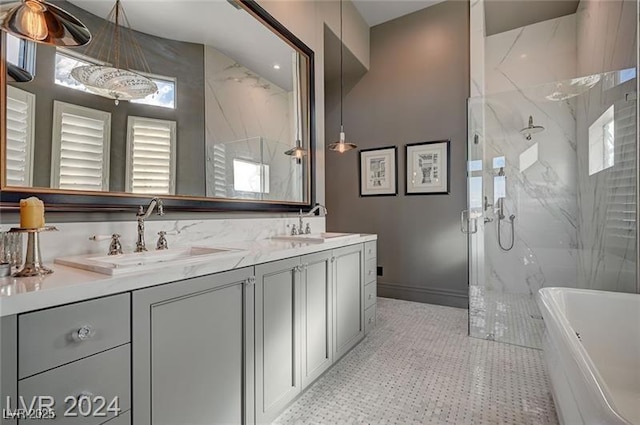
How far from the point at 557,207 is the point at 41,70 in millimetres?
3981

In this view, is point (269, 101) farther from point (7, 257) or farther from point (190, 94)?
point (7, 257)

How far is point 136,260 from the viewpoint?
4.54 ft

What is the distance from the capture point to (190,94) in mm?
1812

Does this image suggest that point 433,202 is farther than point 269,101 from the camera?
Yes

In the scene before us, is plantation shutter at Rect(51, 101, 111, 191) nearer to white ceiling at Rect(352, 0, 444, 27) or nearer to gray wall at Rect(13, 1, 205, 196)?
gray wall at Rect(13, 1, 205, 196)

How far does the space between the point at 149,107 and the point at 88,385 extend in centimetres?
131

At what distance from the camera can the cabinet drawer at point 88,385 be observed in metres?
0.80

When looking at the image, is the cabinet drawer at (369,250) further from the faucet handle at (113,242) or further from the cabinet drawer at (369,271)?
the faucet handle at (113,242)

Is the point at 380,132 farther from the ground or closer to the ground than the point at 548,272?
farther from the ground

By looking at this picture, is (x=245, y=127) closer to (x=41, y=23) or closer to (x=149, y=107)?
(x=149, y=107)

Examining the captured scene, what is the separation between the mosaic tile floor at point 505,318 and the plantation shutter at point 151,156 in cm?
281

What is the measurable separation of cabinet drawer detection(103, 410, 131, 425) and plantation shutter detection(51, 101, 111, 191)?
36.2 inches

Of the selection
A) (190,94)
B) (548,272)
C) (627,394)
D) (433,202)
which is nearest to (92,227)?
(190,94)

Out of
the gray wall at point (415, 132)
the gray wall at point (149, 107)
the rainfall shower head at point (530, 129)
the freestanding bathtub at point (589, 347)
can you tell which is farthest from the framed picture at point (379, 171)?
the gray wall at point (149, 107)
